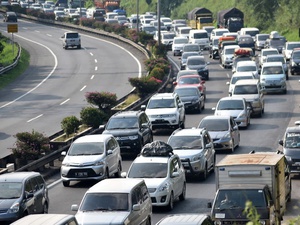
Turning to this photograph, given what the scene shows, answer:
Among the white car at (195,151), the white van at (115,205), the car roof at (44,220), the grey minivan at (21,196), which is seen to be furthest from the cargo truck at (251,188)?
the white car at (195,151)

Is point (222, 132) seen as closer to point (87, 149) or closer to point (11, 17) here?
point (87, 149)

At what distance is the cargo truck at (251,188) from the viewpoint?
22391mm

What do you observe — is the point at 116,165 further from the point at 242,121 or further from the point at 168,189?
the point at 242,121

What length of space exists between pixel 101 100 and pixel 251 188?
24.8m

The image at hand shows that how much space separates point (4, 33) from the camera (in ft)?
339

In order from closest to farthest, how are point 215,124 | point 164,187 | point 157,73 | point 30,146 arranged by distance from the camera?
1. point 164,187
2. point 30,146
3. point 215,124
4. point 157,73

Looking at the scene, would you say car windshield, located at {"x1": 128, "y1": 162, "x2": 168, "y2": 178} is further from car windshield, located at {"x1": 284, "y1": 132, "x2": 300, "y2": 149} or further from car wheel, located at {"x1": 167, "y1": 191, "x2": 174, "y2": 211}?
car windshield, located at {"x1": 284, "y1": 132, "x2": 300, "y2": 149}

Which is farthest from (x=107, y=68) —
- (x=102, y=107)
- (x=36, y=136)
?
(x=36, y=136)

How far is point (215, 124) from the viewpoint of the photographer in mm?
38594

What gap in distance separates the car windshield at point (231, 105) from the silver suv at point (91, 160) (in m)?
12.5

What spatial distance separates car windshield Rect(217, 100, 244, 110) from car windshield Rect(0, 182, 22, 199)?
2052 cm

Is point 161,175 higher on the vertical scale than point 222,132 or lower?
higher

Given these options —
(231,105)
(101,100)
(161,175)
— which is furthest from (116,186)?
(101,100)

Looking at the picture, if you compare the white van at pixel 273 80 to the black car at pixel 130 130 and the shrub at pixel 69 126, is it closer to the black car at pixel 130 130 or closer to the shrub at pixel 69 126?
the black car at pixel 130 130
